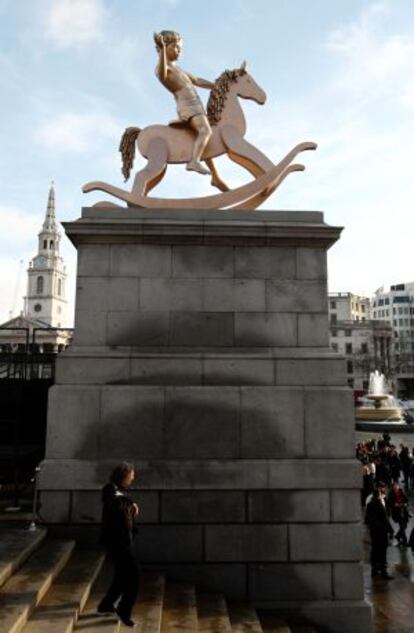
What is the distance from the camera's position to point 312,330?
9367 millimetres

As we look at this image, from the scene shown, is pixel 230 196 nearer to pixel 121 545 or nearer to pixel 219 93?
pixel 219 93

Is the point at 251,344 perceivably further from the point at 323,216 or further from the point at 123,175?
the point at 123,175

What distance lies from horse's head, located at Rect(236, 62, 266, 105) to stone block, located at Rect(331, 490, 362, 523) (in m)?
7.77

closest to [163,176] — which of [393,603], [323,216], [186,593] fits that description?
[323,216]

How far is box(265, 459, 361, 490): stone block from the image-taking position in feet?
28.2

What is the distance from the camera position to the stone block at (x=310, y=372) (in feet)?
29.6

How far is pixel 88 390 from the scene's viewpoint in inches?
345

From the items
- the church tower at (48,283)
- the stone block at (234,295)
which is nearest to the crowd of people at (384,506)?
the stone block at (234,295)

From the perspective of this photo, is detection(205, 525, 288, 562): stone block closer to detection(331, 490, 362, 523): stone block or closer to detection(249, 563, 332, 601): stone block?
detection(249, 563, 332, 601): stone block

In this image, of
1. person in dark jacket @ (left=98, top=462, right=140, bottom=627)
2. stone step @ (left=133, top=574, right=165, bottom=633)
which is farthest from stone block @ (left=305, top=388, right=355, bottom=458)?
person in dark jacket @ (left=98, top=462, right=140, bottom=627)

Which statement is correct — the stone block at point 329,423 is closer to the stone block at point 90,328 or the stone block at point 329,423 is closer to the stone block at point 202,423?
the stone block at point 202,423

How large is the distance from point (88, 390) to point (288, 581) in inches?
172

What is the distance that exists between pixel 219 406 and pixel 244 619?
3069 millimetres

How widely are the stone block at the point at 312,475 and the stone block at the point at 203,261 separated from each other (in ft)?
11.0
